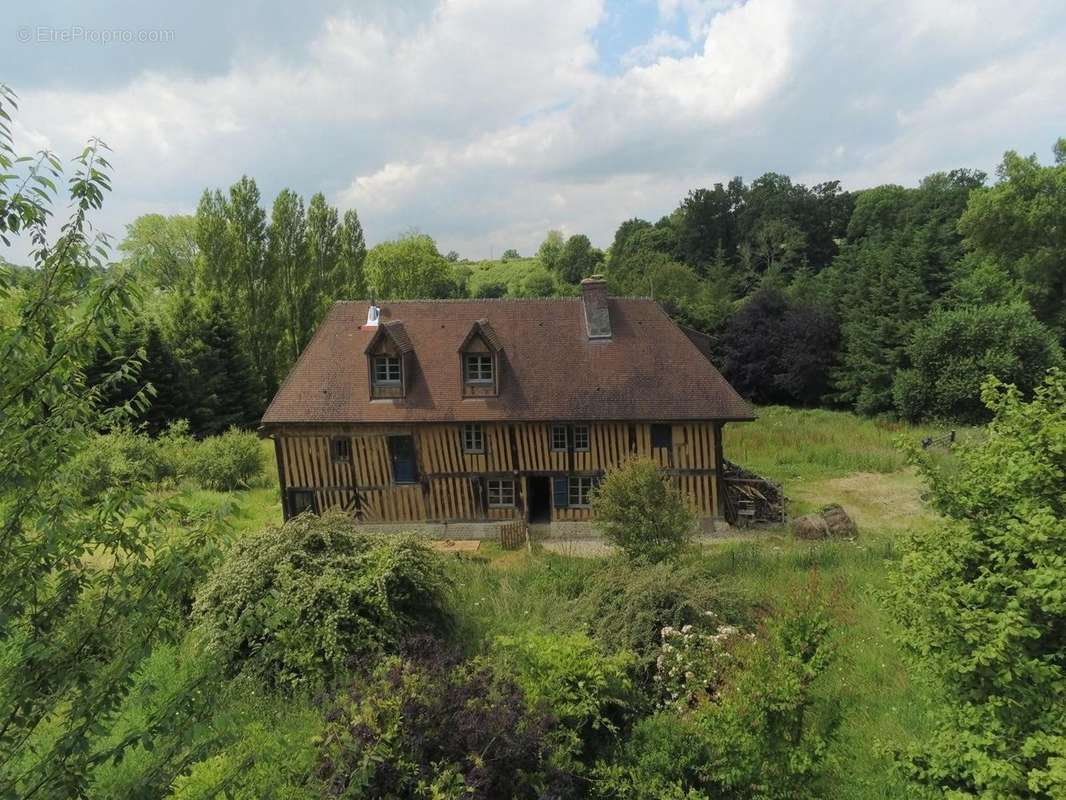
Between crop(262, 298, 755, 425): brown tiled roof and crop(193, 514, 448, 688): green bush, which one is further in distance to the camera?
crop(262, 298, 755, 425): brown tiled roof

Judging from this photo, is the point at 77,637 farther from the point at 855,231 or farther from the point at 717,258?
the point at 855,231

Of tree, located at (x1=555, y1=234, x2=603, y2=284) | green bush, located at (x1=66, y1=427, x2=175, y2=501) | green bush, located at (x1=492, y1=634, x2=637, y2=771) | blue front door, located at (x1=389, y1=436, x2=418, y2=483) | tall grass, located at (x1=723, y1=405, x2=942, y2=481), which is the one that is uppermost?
tree, located at (x1=555, y1=234, x2=603, y2=284)

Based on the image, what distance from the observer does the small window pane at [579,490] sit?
17812 millimetres

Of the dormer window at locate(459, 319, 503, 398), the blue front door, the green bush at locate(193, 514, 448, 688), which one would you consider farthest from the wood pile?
the green bush at locate(193, 514, 448, 688)

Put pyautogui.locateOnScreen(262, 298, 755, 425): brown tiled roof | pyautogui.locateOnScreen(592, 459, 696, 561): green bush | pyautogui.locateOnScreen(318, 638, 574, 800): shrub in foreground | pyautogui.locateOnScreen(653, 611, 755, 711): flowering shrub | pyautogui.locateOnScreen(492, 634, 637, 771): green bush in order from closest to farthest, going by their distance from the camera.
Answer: pyautogui.locateOnScreen(318, 638, 574, 800): shrub in foreground → pyautogui.locateOnScreen(492, 634, 637, 771): green bush → pyautogui.locateOnScreen(653, 611, 755, 711): flowering shrub → pyautogui.locateOnScreen(592, 459, 696, 561): green bush → pyautogui.locateOnScreen(262, 298, 755, 425): brown tiled roof

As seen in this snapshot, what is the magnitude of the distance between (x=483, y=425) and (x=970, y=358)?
24811 millimetres

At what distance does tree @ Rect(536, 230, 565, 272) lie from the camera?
289 ft

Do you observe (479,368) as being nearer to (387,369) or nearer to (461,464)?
(387,369)

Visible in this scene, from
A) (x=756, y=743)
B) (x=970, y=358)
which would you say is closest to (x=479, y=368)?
(x=756, y=743)

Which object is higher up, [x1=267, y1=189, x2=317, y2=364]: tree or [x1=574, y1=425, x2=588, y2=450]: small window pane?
[x1=267, y1=189, x2=317, y2=364]: tree

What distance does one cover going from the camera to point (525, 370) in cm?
1822

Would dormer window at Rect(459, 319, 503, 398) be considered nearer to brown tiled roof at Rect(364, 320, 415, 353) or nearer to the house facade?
the house facade

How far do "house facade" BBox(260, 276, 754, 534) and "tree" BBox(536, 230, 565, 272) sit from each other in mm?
69742

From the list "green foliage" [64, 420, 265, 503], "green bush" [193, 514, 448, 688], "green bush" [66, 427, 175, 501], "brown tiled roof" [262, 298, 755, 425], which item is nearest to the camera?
"green bush" [66, 427, 175, 501]
